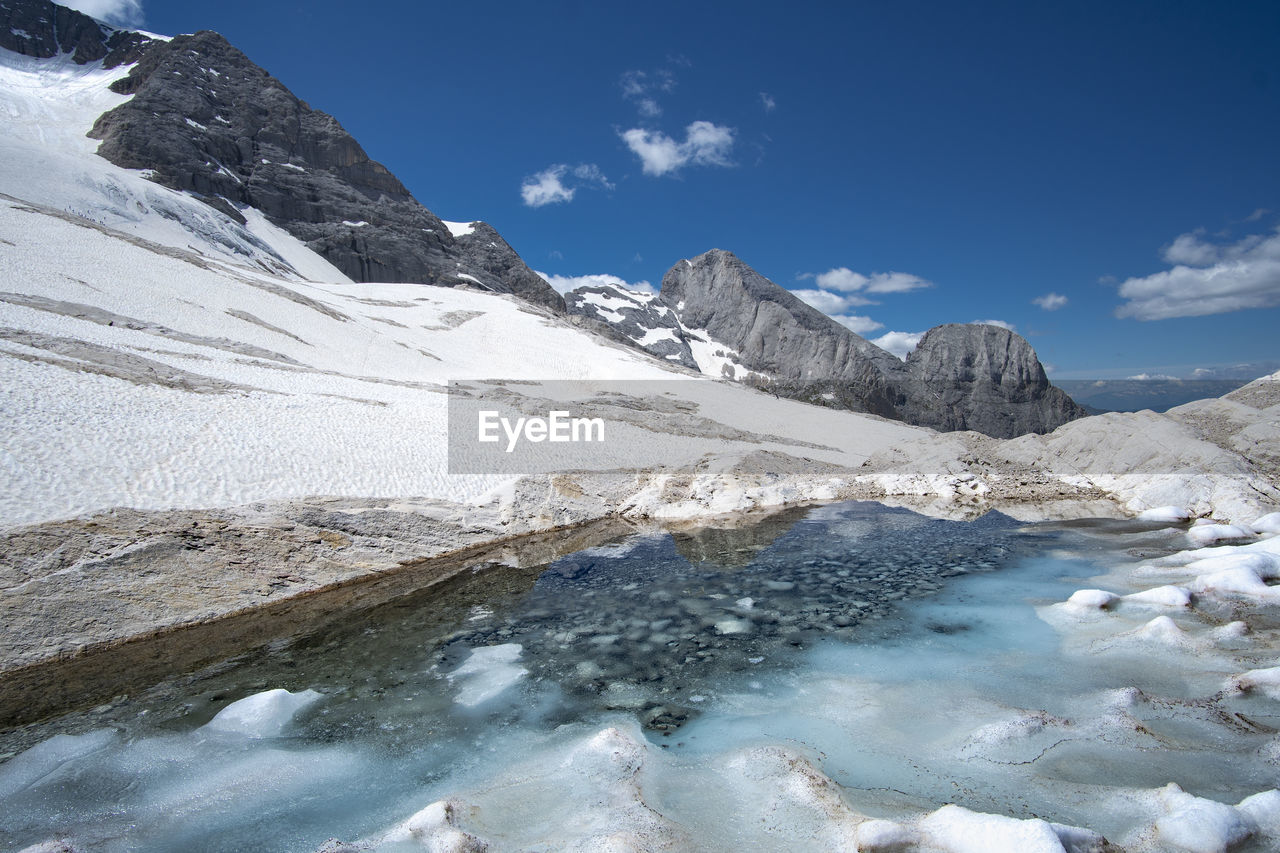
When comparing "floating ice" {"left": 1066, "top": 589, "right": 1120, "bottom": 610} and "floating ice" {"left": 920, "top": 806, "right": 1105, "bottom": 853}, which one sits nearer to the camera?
"floating ice" {"left": 920, "top": 806, "right": 1105, "bottom": 853}

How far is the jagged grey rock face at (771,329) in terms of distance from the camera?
119312 mm

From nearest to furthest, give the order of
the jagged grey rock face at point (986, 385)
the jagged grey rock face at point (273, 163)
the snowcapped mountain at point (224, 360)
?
the snowcapped mountain at point (224, 360)
the jagged grey rock face at point (273, 163)
the jagged grey rock face at point (986, 385)

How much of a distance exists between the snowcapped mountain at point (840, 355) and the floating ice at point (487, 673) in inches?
3418

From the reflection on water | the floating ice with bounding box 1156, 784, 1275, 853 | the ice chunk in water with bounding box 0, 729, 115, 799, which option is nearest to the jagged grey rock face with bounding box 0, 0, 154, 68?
the reflection on water

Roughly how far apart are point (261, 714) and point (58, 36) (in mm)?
124403

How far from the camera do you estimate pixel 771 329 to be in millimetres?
141250

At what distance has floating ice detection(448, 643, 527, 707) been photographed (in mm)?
6938

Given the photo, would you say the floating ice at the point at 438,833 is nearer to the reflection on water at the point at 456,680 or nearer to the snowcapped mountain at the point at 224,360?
the reflection on water at the point at 456,680

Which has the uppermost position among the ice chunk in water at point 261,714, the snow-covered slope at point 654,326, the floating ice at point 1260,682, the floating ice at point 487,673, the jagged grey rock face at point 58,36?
the jagged grey rock face at point 58,36

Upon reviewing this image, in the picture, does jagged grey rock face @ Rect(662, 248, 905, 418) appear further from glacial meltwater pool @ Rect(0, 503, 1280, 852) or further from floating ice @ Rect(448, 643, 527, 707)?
floating ice @ Rect(448, 643, 527, 707)

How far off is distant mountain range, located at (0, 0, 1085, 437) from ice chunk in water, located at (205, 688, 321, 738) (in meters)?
36.6

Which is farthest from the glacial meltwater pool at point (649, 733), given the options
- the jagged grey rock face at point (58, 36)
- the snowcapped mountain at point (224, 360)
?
the jagged grey rock face at point (58, 36)

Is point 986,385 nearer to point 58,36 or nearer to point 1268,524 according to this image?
point 1268,524

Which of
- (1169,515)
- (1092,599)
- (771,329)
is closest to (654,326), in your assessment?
(771,329)
